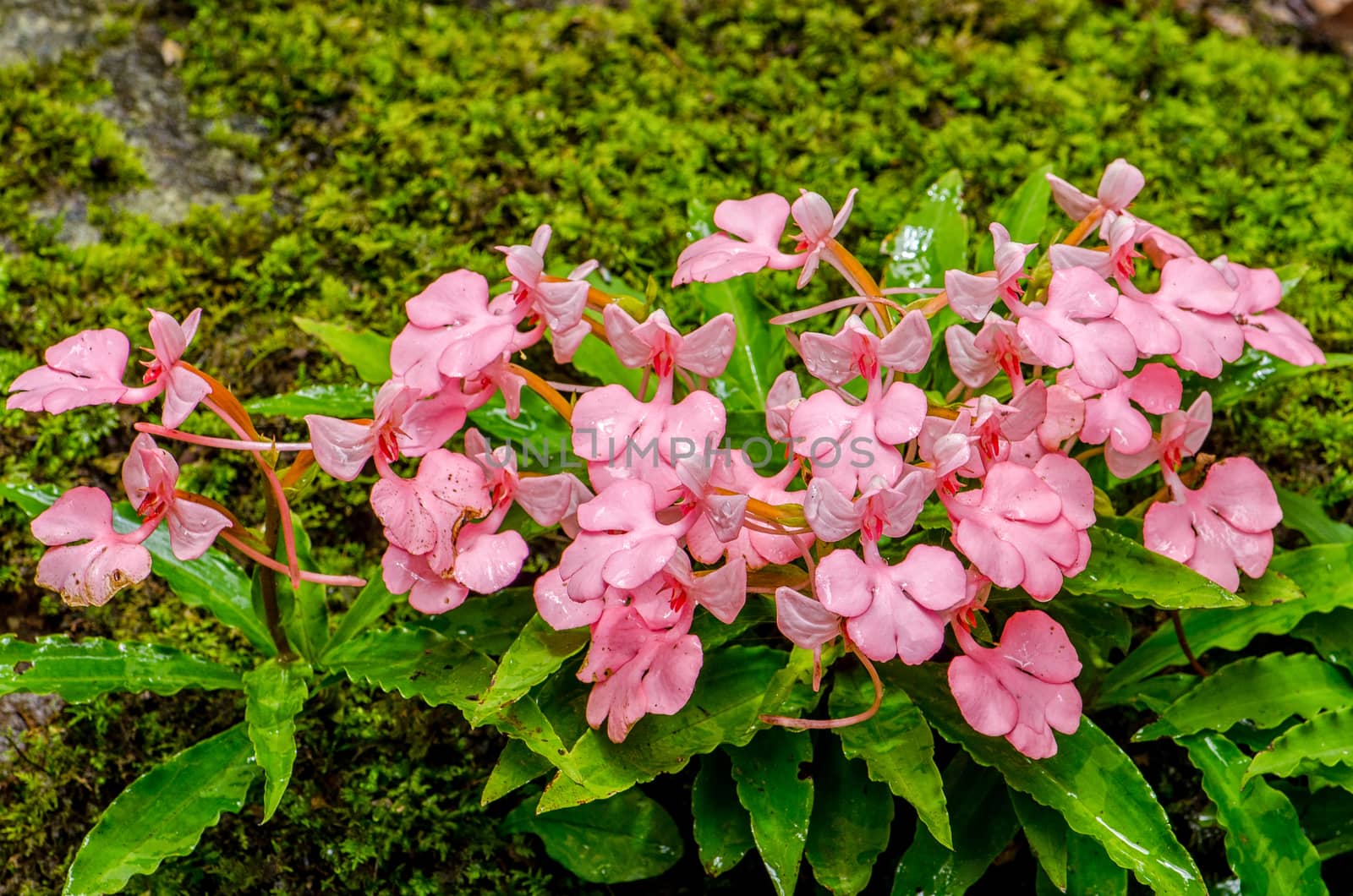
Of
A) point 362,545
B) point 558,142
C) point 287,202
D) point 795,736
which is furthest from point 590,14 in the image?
Result: point 795,736

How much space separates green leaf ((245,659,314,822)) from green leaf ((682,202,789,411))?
1143mm

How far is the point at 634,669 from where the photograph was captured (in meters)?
1.90

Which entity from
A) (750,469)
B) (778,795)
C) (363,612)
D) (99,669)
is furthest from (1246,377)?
(99,669)

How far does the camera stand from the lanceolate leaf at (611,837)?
2391 millimetres

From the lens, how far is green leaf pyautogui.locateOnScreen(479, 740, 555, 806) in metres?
2.04

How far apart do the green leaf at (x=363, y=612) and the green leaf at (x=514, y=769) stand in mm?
468

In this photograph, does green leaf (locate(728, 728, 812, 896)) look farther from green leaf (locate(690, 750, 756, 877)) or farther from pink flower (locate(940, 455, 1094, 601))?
pink flower (locate(940, 455, 1094, 601))

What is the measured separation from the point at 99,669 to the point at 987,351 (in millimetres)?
1881

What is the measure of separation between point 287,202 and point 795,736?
244cm

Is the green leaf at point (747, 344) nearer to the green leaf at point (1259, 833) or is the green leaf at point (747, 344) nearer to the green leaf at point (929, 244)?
the green leaf at point (929, 244)

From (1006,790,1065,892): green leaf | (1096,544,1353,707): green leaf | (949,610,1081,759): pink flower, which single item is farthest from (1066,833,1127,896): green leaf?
(949,610,1081,759): pink flower

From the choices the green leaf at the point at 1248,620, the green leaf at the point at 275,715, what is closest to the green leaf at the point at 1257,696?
the green leaf at the point at 1248,620

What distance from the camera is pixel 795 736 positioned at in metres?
2.14

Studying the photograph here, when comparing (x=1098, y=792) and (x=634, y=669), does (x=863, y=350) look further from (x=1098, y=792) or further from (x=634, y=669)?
(x=1098, y=792)
